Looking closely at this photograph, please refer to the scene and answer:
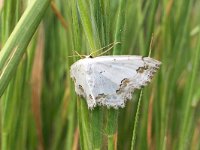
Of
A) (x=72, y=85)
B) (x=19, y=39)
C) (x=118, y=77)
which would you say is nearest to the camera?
(x=19, y=39)

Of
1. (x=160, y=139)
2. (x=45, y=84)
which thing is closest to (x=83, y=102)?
(x=160, y=139)

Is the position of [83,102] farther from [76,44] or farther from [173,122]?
[173,122]

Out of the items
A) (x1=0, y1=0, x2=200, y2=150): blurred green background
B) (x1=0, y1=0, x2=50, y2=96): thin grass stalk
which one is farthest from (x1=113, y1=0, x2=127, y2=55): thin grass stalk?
(x1=0, y1=0, x2=50, y2=96): thin grass stalk

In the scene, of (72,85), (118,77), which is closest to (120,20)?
(118,77)

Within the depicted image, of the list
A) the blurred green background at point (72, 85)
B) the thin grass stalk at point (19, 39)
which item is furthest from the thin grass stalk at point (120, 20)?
the thin grass stalk at point (19, 39)

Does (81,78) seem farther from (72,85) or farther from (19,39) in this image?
(19,39)
